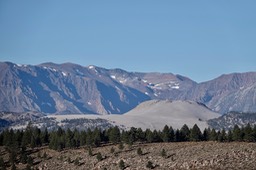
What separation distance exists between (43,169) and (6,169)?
9281 millimetres

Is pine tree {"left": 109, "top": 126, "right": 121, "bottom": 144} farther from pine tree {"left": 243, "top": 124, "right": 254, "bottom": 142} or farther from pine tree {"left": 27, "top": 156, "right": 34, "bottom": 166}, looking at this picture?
pine tree {"left": 243, "top": 124, "right": 254, "bottom": 142}

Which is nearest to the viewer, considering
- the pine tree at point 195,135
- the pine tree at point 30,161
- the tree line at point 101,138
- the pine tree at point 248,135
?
the pine tree at point 30,161

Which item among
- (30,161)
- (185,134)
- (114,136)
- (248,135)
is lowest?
(30,161)

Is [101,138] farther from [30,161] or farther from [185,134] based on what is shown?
[30,161]

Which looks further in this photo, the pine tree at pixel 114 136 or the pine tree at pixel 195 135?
the pine tree at pixel 195 135

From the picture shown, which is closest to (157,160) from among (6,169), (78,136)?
(6,169)

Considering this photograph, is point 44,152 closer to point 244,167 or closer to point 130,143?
point 130,143

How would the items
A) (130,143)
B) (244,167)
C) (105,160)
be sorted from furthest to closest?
(130,143), (105,160), (244,167)

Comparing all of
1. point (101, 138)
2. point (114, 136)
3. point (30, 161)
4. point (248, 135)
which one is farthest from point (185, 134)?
point (30, 161)

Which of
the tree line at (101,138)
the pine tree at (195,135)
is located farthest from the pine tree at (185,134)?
the pine tree at (195,135)

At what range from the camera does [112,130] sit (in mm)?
174250

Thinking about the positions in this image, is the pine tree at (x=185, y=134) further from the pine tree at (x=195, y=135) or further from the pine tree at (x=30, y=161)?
the pine tree at (x=30, y=161)

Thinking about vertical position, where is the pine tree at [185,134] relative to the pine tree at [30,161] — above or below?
above

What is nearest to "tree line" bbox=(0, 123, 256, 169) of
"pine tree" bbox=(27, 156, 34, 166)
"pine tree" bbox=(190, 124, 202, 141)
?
"pine tree" bbox=(190, 124, 202, 141)
